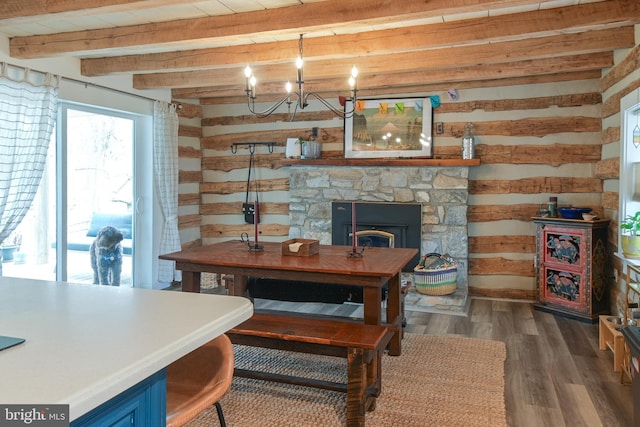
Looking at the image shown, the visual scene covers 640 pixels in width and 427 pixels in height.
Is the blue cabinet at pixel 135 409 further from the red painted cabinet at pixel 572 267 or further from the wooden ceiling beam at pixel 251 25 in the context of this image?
the red painted cabinet at pixel 572 267

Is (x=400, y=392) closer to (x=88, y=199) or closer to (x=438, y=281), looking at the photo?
(x=438, y=281)

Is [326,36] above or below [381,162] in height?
above

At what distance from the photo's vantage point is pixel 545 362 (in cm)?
363

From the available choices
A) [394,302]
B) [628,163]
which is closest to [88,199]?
[394,302]

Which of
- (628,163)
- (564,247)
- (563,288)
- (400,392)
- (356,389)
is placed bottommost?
(400,392)

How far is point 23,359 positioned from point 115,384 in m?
0.25

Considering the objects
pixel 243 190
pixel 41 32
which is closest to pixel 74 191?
pixel 41 32

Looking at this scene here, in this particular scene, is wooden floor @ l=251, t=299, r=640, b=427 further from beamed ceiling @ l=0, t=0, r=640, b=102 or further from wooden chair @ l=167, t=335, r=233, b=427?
beamed ceiling @ l=0, t=0, r=640, b=102

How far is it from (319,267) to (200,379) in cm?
154

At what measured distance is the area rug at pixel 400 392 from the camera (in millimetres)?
2789

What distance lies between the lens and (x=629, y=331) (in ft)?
→ 7.39

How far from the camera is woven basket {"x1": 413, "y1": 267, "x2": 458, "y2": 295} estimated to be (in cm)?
521

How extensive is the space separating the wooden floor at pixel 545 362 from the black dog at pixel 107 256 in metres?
1.54

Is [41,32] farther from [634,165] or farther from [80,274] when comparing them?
[634,165]
